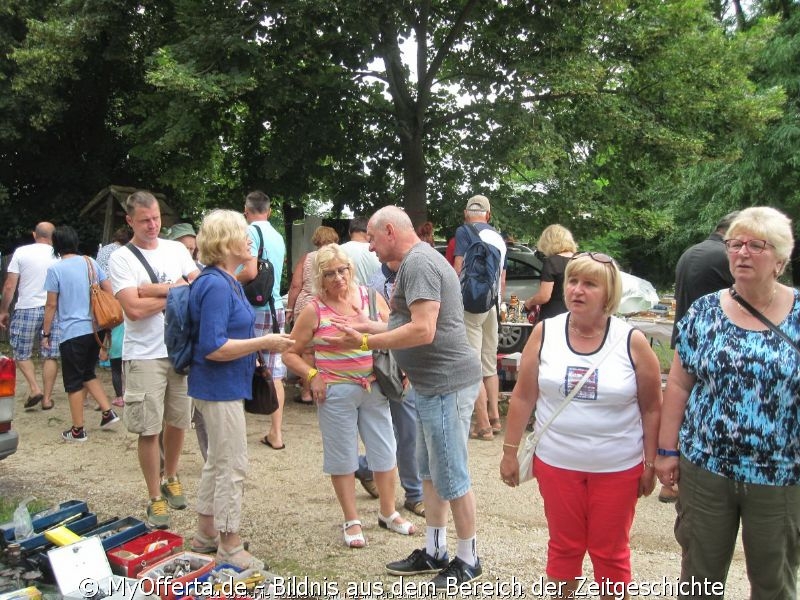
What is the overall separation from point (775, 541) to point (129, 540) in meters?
3.04

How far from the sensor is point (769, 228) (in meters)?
2.64

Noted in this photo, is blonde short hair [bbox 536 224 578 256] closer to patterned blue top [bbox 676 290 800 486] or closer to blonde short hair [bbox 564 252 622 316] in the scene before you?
blonde short hair [bbox 564 252 622 316]

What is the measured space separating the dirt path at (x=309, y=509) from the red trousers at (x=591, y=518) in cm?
76

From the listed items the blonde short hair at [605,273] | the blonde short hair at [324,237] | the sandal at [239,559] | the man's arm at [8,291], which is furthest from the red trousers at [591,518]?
the man's arm at [8,291]

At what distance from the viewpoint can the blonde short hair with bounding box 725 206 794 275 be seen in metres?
2.64

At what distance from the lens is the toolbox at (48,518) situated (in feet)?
12.4

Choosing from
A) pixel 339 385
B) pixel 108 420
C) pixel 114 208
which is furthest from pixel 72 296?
pixel 114 208

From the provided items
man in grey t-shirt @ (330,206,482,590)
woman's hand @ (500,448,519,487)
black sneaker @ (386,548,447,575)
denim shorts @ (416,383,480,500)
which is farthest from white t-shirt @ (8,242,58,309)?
woman's hand @ (500,448,519,487)

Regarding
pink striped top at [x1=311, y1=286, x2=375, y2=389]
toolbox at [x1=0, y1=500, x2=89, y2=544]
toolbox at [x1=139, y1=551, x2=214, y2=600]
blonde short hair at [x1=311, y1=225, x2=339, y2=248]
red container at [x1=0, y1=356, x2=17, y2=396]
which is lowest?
toolbox at [x1=139, y1=551, x2=214, y2=600]

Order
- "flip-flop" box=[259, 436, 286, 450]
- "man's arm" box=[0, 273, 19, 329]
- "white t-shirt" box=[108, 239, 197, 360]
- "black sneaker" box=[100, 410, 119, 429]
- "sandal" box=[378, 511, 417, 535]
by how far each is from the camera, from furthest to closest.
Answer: "man's arm" box=[0, 273, 19, 329]
"black sneaker" box=[100, 410, 119, 429]
"flip-flop" box=[259, 436, 286, 450]
"white t-shirt" box=[108, 239, 197, 360]
"sandal" box=[378, 511, 417, 535]

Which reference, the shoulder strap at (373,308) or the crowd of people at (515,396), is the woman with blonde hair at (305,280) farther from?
the shoulder strap at (373,308)

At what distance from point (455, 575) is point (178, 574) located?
1.33 metres

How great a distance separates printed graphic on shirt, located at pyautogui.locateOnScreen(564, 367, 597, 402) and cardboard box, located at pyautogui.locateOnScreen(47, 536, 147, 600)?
2.05 meters

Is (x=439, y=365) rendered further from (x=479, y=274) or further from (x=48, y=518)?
(x=479, y=274)
